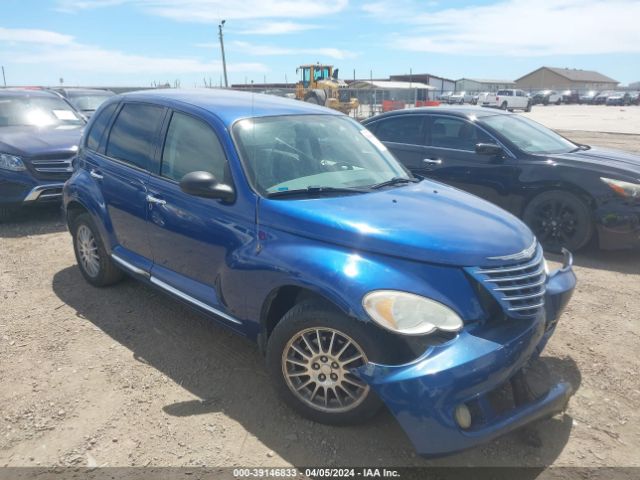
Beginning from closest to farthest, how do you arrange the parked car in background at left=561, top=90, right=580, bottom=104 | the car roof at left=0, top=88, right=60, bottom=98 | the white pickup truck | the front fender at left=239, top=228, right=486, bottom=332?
the front fender at left=239, top=228, right=486, bottom=332
the car roof at left=0, top=88, right=60, bottom=98
the white pickup truck
the parked car in background at left=561, top=90, right=580, bottom=104

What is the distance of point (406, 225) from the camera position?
2723mm

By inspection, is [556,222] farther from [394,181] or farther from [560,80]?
[560,80]

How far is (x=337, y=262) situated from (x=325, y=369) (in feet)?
1.96

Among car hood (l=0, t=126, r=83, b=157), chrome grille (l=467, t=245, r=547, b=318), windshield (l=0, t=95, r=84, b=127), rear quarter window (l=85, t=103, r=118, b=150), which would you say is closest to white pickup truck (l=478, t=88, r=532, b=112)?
windshield (l=0, t=95, r=84, b=127)

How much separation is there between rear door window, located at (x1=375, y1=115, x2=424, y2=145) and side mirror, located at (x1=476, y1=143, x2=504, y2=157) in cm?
102

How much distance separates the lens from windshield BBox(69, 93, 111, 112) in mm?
12318

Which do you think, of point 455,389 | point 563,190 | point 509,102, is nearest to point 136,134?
point 455,389

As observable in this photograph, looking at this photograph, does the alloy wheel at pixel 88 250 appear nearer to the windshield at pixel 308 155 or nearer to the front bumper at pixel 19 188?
the windshield at pixel 308 155

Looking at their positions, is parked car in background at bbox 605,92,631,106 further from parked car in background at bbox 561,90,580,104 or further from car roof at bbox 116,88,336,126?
car roof at bbox 116,88,336,126

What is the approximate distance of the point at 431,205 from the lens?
309cm

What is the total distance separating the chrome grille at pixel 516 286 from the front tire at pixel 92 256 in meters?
3.29

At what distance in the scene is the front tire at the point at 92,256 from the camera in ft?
14.7

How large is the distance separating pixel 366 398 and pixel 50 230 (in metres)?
5.92

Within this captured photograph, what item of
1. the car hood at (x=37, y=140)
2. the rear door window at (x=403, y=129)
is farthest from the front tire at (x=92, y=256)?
the rear door window at (x=403, y=129)
